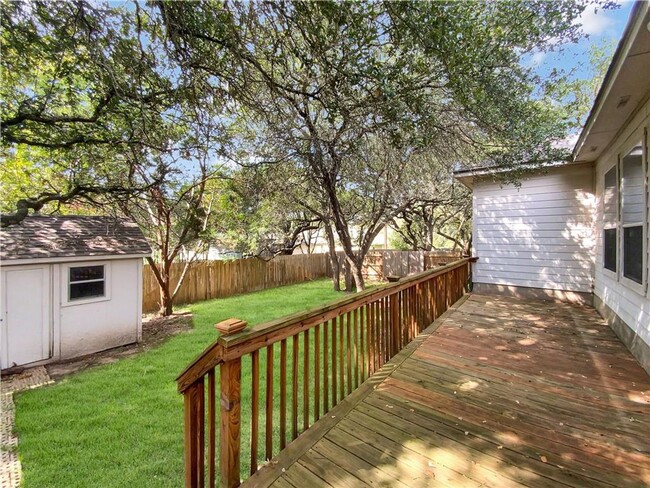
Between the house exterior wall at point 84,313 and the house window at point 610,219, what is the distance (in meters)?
8.54

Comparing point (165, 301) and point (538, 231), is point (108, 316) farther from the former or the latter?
point (538, 231)

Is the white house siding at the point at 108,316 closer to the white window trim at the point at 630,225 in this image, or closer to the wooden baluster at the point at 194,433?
the wooden baluster at the point at 194,433

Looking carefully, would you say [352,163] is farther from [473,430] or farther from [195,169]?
[473,430]

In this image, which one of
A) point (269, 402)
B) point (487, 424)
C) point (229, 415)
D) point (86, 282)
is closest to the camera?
point (229, 415)

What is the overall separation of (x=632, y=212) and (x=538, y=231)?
9.11 feet

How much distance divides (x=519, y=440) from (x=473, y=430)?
0.94 feet

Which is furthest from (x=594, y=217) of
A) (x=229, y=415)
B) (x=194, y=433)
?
(x=194, y=433)

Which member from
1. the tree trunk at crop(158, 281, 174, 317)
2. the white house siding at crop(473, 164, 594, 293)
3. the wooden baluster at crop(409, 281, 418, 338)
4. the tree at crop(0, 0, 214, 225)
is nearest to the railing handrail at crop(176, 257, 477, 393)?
the wooden baluster at crop(409, 281, 418, 338)

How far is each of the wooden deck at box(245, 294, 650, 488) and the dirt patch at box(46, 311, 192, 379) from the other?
195 inches

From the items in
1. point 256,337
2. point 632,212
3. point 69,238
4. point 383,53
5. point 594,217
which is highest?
point 383,53

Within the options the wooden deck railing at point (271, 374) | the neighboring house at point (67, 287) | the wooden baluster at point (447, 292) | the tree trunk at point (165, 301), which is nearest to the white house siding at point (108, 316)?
the neighboring house at point (67, 287)

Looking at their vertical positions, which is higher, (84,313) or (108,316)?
(84,313)

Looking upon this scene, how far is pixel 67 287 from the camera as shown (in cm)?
552

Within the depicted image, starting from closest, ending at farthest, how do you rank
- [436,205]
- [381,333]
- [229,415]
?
[229,415] → [381,333] → [436,205]
